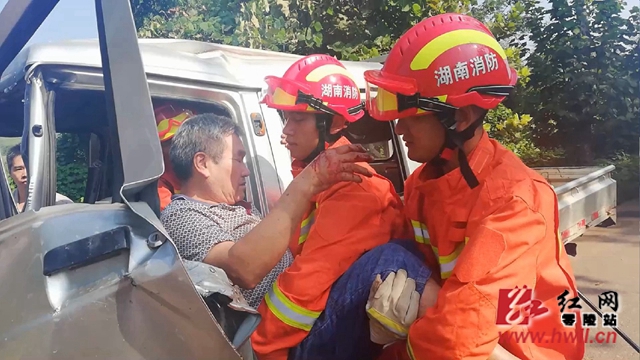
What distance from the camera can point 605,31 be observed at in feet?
26.1

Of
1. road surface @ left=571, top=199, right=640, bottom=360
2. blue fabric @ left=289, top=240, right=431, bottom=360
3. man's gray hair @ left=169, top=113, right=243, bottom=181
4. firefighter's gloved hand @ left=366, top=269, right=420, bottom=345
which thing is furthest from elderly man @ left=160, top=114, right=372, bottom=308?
road surface @ left=571, top=199, right=640, bottom=360

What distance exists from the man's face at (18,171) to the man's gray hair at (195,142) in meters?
0.56

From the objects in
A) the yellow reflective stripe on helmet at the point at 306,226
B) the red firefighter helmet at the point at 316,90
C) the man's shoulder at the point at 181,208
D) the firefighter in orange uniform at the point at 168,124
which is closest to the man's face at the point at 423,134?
the yellow reflective stripe on helmet at the point at 306,226

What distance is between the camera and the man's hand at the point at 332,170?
1.88m

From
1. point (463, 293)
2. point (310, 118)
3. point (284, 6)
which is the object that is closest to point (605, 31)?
point (284, 6)

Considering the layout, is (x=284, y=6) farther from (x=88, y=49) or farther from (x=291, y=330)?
(x=291, y=330)

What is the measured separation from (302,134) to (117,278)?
4.26 feet

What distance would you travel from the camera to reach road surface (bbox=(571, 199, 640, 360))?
13.9 feet

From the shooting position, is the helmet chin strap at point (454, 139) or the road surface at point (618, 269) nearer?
the helmet chin strap at point (454, 139)

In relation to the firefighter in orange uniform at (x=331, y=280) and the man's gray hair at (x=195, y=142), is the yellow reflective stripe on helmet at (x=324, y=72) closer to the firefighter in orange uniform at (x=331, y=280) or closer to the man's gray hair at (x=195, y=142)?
the man's gray hair at (x=195, y=142)

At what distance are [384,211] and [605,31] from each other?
7.27m

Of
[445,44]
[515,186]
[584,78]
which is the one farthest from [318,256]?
[584,78]

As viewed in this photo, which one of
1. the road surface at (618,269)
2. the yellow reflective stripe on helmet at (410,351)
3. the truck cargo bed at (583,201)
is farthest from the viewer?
the road surface at (618,269)

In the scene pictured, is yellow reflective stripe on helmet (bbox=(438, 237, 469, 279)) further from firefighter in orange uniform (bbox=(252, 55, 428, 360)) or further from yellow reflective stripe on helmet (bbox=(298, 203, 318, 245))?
yellow reflective stripe on helmet (bbox=(298, 203, 318, 245))
